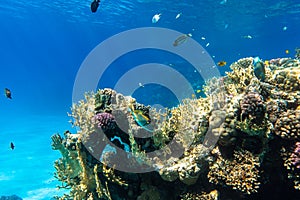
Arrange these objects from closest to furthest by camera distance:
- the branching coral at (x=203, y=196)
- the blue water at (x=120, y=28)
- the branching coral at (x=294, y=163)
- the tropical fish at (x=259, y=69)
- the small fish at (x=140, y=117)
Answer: the branching coral at (x=294, y=163)
the branching coral at (x=203, y=196)
the small fish at (x=140, y=117)
the tropical fish at (x=259, y=69)
the blue water at (x=120, y=28)

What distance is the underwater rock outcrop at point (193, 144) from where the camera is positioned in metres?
3.46

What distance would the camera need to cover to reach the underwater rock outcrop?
346cm

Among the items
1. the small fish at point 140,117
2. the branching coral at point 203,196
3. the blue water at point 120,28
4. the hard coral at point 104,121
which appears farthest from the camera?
the blue water at point 120,28

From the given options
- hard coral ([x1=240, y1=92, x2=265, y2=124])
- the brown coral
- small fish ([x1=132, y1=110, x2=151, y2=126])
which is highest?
small fish ([x1=132, y1=110, x2=151, y2=126])

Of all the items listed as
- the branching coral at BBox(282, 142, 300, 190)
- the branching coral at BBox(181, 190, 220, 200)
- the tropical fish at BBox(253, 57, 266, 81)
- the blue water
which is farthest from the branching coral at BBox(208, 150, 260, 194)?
the blue water

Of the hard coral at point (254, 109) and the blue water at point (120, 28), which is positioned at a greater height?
the blue water at point (120, 28)

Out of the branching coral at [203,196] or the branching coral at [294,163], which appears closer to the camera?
the branching coral at [294,163]

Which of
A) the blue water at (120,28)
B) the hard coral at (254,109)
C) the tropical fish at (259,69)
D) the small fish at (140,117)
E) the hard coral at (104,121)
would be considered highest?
the blue water at (120,28)

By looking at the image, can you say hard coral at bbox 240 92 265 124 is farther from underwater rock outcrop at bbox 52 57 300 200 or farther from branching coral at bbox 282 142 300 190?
branching coral at bbox 282 142 300 190

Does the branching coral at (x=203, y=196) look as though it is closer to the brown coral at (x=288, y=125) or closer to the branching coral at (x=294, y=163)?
the branching coral at (x=294, y=163)

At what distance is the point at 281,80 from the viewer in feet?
14.6

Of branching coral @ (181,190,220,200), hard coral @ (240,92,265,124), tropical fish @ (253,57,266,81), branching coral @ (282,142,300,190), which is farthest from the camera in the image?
tropical fish @ (253,57,266,81)

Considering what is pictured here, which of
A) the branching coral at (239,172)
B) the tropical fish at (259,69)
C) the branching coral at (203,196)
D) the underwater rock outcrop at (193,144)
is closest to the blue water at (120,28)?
the underwater rock outcrop at (193,144)

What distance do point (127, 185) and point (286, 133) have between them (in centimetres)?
261
